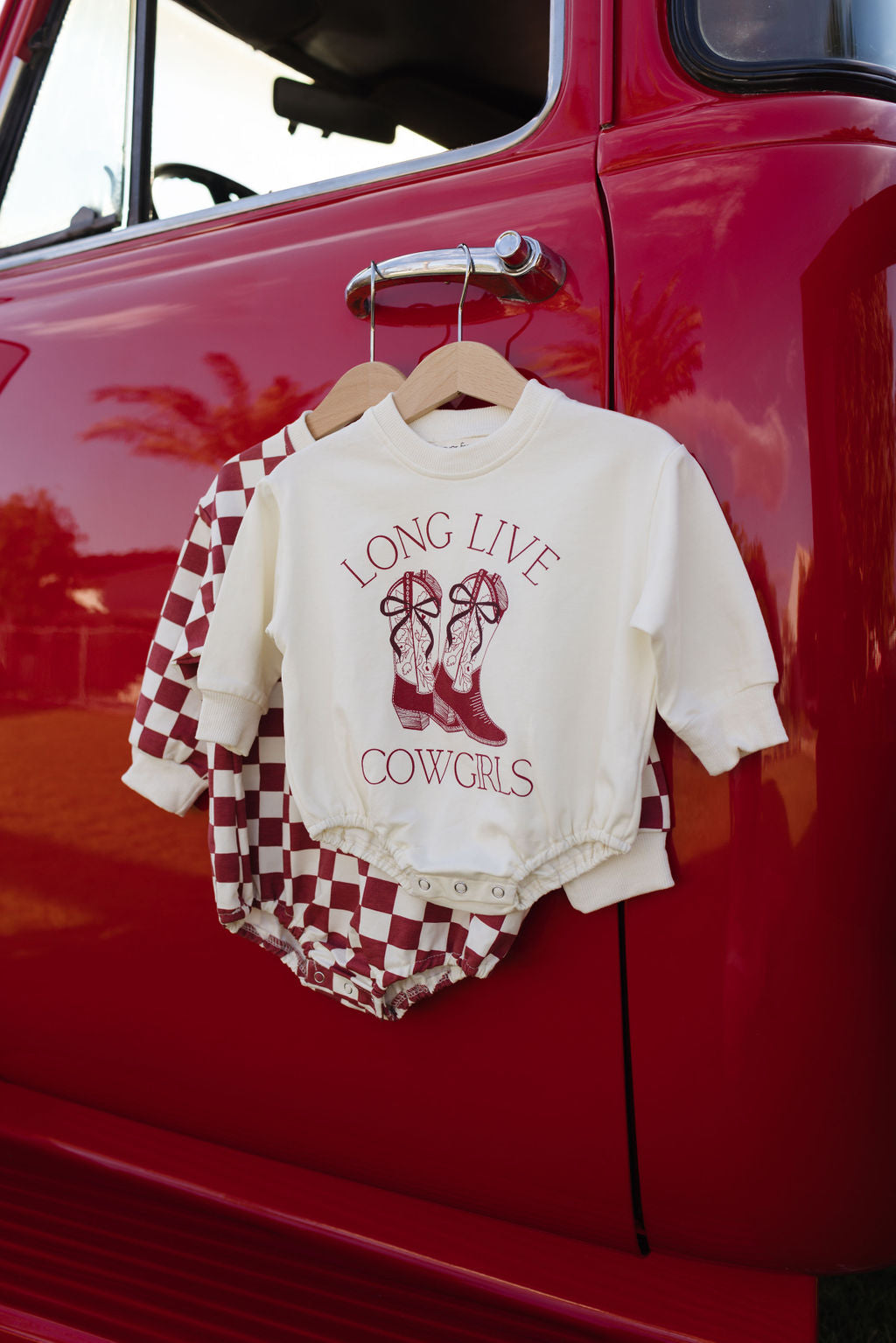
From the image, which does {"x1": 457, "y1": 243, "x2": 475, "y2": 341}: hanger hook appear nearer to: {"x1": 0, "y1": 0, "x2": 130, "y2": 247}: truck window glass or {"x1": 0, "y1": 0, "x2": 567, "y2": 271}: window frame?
{"x1": 0, "y1": 0, "x2": 567, "y2": 271}: window frame

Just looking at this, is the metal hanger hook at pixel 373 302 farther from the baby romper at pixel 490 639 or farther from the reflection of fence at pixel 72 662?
the reflection of fence at pixel 72 662

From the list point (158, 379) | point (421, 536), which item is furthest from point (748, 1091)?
point (158, 379)

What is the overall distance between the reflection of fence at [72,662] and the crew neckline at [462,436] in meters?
0.39

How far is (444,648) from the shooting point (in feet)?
3.54

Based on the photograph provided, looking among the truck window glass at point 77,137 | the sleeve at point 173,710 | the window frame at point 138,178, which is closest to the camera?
the sleeve at point 173,710

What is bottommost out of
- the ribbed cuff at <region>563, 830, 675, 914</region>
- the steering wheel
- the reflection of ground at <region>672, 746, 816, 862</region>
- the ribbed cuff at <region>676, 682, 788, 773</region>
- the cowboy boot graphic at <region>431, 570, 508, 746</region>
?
the ribbed cuff at <region>563, 830, 675, 914</region>

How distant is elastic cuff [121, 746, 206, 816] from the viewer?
125 cm

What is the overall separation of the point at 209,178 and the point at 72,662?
0.81 metres

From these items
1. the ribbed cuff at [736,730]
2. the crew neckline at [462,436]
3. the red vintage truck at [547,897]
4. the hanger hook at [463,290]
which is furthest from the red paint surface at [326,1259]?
the hanger hook at [463,290]

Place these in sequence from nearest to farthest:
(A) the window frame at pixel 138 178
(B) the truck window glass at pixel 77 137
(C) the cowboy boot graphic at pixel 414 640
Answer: (C) the cowboy boot graphic at pixel 414 640, (A) the window frame at pixel 138 178, (B) the truck window glass at pixel 77 137

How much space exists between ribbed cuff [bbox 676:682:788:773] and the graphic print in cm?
19

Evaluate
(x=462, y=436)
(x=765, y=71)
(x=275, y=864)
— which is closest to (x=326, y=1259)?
(x=275, y=864)

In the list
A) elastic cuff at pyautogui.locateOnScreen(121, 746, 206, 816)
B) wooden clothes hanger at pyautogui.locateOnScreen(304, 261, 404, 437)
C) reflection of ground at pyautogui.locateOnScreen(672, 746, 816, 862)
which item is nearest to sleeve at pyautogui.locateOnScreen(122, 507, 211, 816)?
elastic cuff at pyautogui.locateOnScreen(121, 746, 206, 816)

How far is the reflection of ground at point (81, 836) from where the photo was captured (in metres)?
1.29
